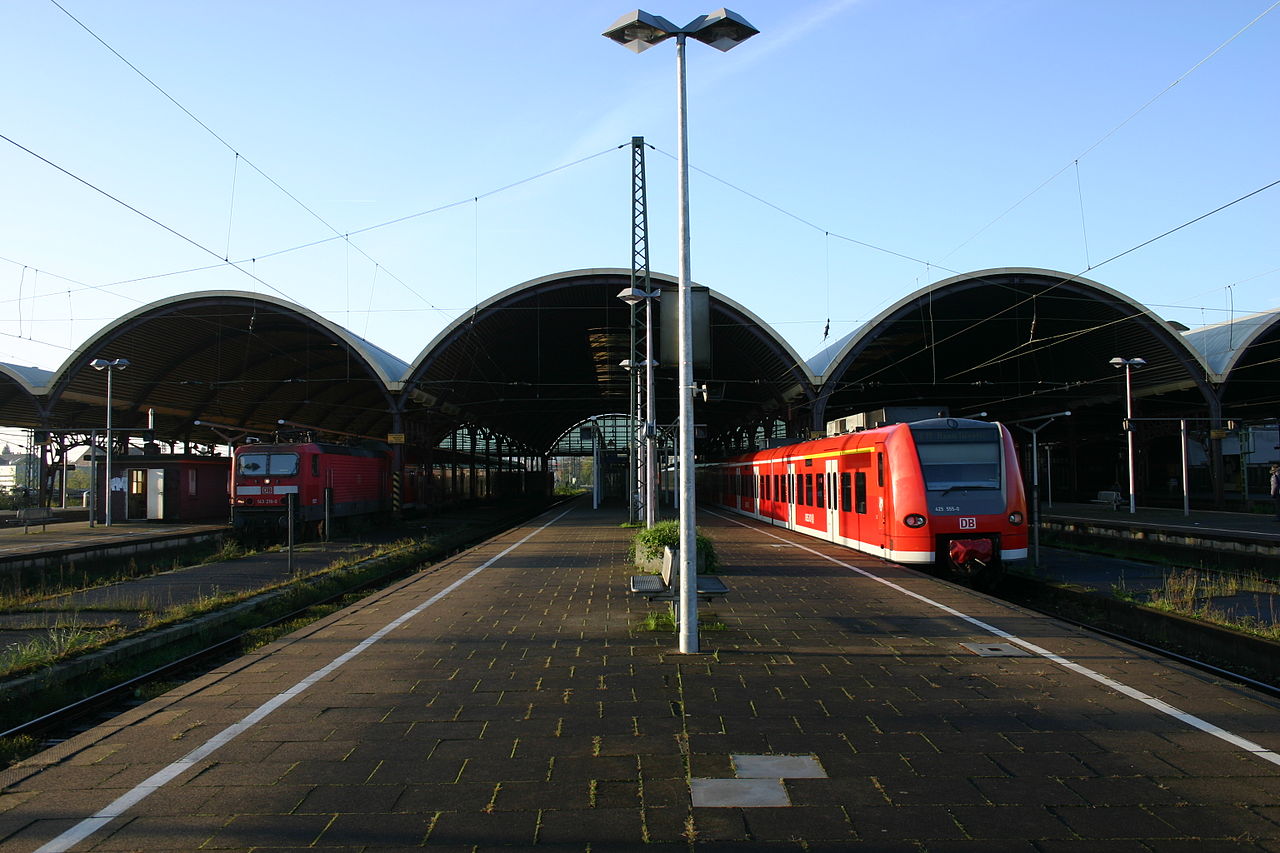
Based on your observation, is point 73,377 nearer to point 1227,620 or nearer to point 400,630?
point 400,630

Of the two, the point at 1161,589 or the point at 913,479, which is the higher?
the point at 913,479

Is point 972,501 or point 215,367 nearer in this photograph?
point 972,501

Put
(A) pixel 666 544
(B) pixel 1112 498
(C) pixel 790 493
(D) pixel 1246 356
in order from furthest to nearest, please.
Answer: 1. (B) pixel 1112 498
2. (D) pixel 1246 356
3. (C) pixel 790 493
4. (A) pixel 666 544

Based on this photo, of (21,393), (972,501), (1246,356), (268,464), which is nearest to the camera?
(972,501)

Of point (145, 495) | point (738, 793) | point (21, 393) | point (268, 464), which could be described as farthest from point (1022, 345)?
point (21, 393)

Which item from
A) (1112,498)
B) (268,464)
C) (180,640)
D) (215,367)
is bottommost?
(180,640)

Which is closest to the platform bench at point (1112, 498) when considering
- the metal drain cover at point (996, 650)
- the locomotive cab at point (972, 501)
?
the locomotive cab at point (972, 501)

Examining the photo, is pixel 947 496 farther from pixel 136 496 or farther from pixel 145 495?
pixel 136 496

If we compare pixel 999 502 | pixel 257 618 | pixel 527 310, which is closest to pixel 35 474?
pixel 527 310

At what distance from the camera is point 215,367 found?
43406 millimetres

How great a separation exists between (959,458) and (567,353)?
3531 centimetres

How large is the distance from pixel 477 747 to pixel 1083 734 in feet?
12.7

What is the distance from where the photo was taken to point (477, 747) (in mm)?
5613

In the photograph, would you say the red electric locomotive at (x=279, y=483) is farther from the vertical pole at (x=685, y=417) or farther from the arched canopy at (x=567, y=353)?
the vertical pole at (x=685, y=417)
